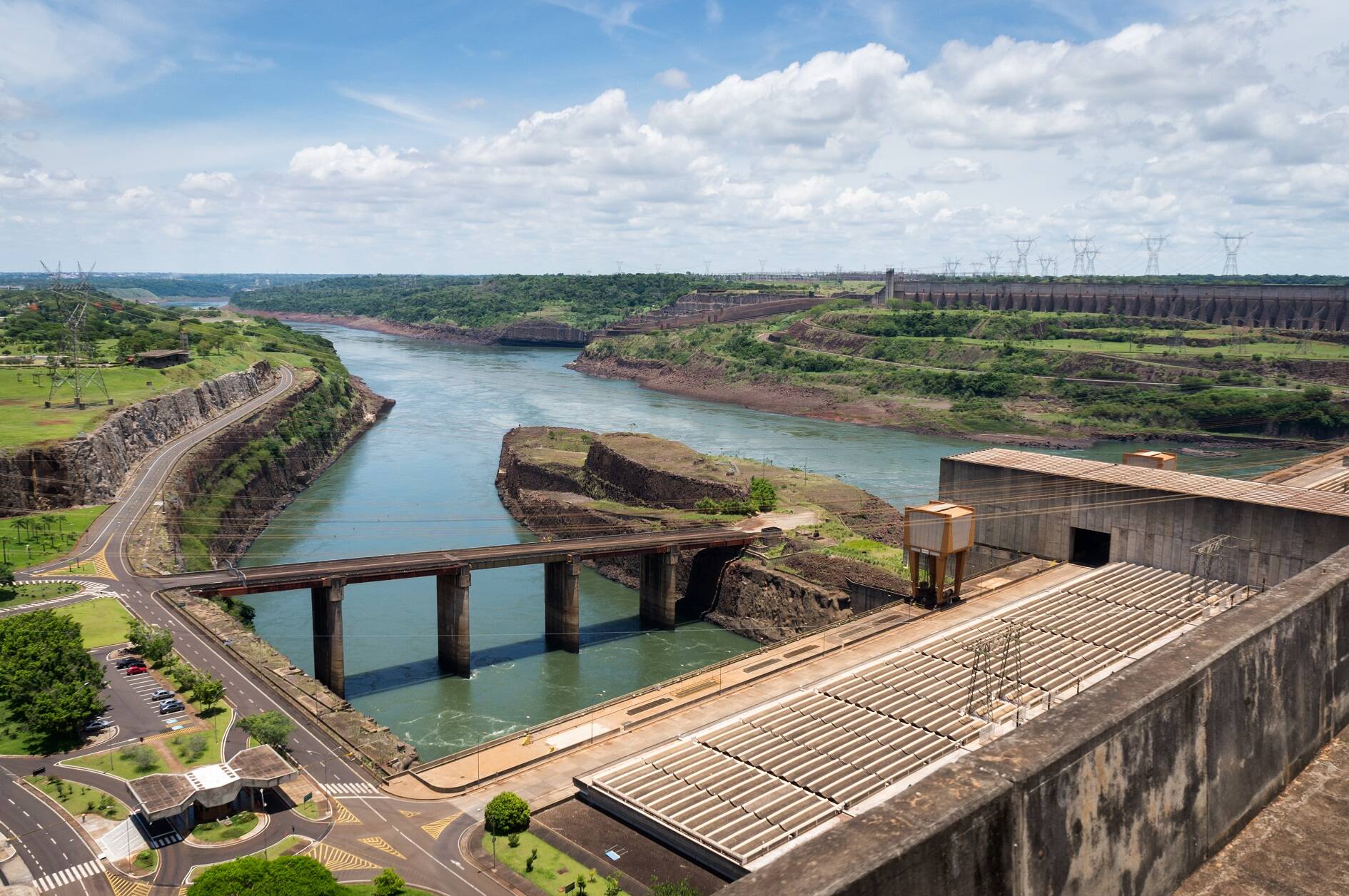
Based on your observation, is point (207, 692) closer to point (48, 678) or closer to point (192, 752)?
point (192, 752)

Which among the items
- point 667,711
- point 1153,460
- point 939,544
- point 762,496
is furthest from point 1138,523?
point 762,496

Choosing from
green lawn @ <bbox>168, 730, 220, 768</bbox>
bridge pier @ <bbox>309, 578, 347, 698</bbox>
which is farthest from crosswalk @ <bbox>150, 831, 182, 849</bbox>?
bridge pier @ <bbox>309, 578, 347, 698</bbox>

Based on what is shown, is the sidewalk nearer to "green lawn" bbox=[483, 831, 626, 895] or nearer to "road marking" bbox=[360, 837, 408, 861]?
"green lawn" bbox=[483, 831, 626, 895]

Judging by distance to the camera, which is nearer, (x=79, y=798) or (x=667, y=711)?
(x=79, y=798)

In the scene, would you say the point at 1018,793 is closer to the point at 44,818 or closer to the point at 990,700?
the point at 990,700

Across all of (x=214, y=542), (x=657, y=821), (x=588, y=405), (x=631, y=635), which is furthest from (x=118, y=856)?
(x=588, y=405)

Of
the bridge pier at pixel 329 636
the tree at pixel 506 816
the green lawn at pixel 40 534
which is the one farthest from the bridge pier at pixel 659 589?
the tree at pixel 506 816
